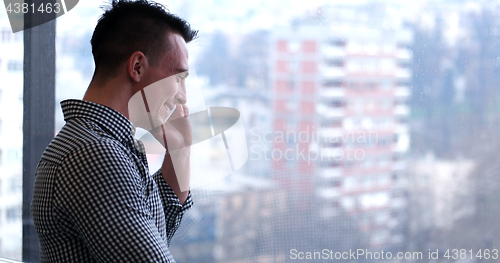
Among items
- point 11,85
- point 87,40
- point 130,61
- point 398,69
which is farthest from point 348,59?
point 11,85

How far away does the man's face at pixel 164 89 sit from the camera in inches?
31.5

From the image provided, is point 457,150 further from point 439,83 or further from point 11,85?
point 11,85

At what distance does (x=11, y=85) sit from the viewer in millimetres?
1665

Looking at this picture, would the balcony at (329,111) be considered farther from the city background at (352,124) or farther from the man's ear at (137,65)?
the man's ear at (137,65)

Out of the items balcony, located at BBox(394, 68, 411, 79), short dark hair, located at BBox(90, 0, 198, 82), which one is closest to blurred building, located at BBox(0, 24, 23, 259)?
short dark hair, located at BBox(90, 0, 198, 82)

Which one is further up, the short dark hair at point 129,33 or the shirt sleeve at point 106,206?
the short dark hair at point 129,33

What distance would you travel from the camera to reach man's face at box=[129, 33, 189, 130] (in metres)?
0.80

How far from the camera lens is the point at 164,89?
83 cm

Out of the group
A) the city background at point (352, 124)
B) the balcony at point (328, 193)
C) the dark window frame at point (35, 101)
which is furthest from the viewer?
the dark window frame at point (35, 101)

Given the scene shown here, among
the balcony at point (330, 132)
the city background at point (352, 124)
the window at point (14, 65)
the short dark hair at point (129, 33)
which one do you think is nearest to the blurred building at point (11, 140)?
the window at point (14, 65)

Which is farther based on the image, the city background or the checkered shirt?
the city background

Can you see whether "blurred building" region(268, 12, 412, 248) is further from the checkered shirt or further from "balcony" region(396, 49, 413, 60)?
the checkered shirt

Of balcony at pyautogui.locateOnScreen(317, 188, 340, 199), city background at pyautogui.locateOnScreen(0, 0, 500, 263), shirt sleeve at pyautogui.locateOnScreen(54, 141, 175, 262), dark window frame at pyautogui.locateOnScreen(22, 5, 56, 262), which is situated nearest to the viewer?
shirt sleeve at pyautogui.locateOnScreen(54, 141, 175, 262)

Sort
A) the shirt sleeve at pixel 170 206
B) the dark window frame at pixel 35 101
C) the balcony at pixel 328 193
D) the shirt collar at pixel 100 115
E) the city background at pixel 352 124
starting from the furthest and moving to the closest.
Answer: the dark window frame at pixel 35 101 → the balcony at pixel 328 193 → the city background at pixel 352 124 → the shirt sleeve at pixel 170 206 → the shirt collar at pixel 100 115
